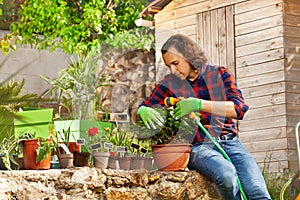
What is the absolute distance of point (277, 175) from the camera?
5.17 meters

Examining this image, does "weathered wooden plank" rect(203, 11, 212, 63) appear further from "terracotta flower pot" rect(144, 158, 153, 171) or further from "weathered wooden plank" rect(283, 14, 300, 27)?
"terracotta flower pot" rect(144, 158, 153, 171)

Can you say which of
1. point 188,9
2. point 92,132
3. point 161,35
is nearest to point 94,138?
point 92,132

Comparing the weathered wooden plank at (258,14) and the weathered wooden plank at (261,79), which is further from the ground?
the weathered wooden plank at (258,14)

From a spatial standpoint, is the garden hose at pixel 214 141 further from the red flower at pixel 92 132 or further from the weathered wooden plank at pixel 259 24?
the weathered wooden plank at pixel 259 24

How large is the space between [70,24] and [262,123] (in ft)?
12.0

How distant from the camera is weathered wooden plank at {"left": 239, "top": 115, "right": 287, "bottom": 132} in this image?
522cm

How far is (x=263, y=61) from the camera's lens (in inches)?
216

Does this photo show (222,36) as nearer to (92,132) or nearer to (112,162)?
(92,132)

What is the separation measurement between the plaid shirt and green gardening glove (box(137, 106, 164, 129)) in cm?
10

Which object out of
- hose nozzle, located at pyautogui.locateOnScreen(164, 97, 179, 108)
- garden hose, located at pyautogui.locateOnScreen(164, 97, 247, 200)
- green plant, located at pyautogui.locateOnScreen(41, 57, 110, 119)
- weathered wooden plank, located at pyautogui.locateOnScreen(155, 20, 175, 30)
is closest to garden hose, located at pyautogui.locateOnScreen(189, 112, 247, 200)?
garden hose, located at pyautogui.locateOnScreen(164, 97, 247, 200)

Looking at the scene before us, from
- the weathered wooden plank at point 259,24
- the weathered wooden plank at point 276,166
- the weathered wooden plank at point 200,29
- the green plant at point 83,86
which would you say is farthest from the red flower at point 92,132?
the weathered wooden plank at point 200,29

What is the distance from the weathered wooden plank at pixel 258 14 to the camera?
539 cm

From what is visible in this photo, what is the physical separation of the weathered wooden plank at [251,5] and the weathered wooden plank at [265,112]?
922mm

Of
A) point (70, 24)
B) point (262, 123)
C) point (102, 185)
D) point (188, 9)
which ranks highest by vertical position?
point (70, 24)
